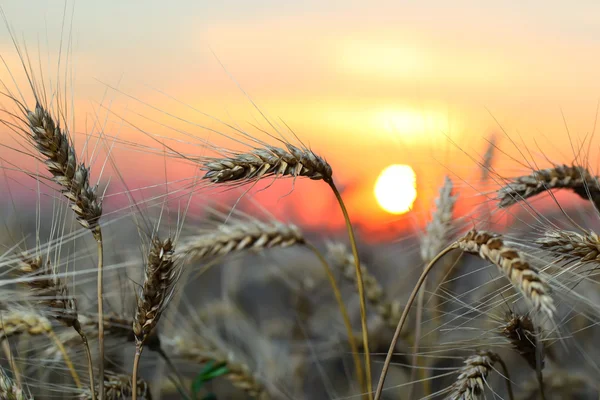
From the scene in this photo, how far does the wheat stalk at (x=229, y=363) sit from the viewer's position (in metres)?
2.52

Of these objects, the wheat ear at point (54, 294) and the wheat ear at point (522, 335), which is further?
the wheat ear at point (522, 335)

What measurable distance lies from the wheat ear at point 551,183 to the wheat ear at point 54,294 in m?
1.21

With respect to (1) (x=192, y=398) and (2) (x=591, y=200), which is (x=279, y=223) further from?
(2) (x=591, y=200)

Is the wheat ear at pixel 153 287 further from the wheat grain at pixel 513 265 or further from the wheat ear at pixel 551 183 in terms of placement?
the wheat ear at pixel 551 183

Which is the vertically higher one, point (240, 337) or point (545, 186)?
point (545, 186)

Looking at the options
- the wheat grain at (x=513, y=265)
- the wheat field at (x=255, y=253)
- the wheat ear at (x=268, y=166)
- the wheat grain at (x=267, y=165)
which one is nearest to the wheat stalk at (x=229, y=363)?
the wheat field at (x=255, y=253)

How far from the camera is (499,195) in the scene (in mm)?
2006

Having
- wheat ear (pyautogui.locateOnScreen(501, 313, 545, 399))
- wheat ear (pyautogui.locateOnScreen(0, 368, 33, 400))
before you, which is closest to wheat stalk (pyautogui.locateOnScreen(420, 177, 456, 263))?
wheat ear (pyautogui.locateOnScreen(501, 313, 545, 399))

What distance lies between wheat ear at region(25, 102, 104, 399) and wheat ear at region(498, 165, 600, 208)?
1.14 meters

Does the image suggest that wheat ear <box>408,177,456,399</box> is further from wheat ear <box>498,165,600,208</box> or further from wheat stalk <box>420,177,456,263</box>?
wheat ear <box>498,165,600,208</box>

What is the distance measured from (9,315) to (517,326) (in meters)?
1.48

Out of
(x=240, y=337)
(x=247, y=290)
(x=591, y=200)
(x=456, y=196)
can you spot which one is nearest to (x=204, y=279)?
(x=247, y=290)

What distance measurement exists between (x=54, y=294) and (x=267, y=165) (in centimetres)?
59

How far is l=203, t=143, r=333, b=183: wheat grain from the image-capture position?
5.18 feet
